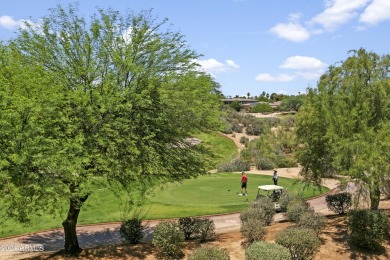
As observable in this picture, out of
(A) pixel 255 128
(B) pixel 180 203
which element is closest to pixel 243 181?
(B) pixel 180 203

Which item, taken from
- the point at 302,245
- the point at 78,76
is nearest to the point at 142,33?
the point at 78,76

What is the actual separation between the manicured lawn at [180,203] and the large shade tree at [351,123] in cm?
368

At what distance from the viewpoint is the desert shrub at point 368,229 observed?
15961 millimetres

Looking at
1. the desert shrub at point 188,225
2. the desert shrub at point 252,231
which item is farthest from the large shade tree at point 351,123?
the desert shrub at point 188,225

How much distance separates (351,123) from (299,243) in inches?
226

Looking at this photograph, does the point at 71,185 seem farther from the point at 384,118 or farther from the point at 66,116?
the point at 384,118

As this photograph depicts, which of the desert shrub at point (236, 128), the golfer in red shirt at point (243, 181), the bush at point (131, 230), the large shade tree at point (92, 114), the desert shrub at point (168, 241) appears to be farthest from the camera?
the desert shrub at point (236, 128)

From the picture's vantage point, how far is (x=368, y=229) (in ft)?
52.2

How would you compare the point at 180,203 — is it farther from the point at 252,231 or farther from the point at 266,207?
the point at 252,231

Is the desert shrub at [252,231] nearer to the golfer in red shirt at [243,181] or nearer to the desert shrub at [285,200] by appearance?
the desert shrub at [285,200]

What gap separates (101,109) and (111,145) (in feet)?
4.66

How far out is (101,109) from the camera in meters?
14.0

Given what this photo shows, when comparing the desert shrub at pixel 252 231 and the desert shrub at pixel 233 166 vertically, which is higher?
the desert shrub at pixel 233 166

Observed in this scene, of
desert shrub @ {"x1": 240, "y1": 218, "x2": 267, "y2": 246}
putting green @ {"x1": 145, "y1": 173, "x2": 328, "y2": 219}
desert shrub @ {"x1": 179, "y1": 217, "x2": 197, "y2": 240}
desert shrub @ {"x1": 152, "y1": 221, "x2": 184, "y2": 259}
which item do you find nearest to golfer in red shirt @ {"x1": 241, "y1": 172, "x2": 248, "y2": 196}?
putting green @ {"x1": 145, "y1": 173, "x2": 328, "y2": 219}
